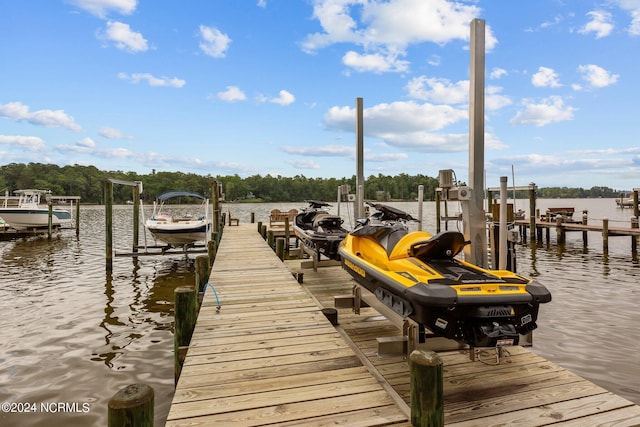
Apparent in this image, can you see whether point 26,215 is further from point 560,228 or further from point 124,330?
point 560,228

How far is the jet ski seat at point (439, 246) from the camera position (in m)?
3.99

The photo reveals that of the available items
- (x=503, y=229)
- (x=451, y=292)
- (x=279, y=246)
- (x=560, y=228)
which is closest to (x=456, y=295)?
(x=451, y=292)

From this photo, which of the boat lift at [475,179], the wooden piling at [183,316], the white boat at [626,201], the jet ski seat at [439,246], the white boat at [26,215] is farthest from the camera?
the white boat at [626,201]

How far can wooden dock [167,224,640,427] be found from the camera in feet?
8.53

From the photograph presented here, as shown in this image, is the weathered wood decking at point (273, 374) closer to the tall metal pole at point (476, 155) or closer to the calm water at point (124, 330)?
the calm water at point (124, 330)

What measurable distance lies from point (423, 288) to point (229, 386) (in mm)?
1835

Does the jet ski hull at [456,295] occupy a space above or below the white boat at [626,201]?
below

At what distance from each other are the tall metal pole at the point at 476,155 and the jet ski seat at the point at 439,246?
38.7 inches

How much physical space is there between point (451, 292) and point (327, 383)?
1.30m

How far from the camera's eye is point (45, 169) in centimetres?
8181

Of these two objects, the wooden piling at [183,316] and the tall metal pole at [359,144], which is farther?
the tall metal pole at [359,144]

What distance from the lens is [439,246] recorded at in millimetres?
4039

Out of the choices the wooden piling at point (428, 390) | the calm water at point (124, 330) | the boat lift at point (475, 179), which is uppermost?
the boat lift at point (475, 179)

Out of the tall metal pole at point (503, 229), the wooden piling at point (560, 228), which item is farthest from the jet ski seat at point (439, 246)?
the wooden piling at point (560, 228)
